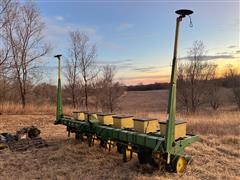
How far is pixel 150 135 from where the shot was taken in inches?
180

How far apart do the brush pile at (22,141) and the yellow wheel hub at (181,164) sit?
3790mm

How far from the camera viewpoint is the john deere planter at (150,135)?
402cm

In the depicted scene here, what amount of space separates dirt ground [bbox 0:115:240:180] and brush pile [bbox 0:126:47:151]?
282 millimetres

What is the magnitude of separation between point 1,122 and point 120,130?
8.63 metres

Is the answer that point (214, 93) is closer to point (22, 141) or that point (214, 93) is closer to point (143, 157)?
point (22, 141)

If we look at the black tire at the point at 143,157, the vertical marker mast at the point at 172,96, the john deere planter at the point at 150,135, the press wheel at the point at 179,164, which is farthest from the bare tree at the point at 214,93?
the vertical marker mast at the point at 172,96

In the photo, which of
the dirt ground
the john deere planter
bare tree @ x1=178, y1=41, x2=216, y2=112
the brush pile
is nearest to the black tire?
the john deere planter

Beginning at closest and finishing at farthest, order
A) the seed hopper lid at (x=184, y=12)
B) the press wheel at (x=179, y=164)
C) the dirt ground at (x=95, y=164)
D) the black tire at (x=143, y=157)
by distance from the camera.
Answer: the seed hopper lid at (x=184, y=12), the press wheel at (x=179, y=164), the dirt ground at (x=95, y=164), the black tire at (x=143, y=157)

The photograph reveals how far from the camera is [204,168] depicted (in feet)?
16.9

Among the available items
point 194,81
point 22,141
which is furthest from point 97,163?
point 194,81

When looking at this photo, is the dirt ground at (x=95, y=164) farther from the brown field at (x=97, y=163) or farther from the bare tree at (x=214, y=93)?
the bare tree at (x=214, y=93)

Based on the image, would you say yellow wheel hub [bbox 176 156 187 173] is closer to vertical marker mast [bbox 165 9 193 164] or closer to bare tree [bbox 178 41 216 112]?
vertical marker mast [bbox 165 9 193 164]

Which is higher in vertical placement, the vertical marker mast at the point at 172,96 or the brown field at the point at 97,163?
the vertical marker mast at the point at 172,96

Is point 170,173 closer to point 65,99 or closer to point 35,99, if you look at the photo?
point 35,99
